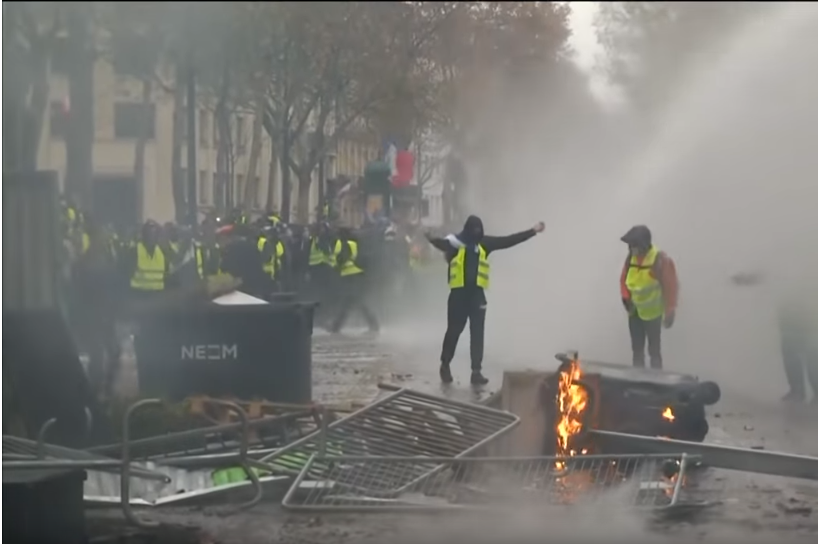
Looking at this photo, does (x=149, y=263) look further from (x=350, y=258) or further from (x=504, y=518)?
(x=504, y=518)

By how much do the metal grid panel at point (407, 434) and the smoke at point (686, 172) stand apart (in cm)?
31

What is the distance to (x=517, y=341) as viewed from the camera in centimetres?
473

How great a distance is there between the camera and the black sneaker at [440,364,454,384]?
4.71 metres

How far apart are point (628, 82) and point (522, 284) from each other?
0.72 m

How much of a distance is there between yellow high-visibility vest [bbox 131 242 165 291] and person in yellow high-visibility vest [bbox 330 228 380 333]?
546 millimetres

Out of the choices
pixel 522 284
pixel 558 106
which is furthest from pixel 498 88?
pixel 522 284

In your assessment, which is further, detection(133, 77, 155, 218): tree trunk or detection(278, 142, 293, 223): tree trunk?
detection(278, 142, 293, 223): tree trunk

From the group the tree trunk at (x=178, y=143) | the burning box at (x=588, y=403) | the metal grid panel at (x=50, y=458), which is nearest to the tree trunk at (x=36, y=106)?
the tree trunk at (x=178, y=143)

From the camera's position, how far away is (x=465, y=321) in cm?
462

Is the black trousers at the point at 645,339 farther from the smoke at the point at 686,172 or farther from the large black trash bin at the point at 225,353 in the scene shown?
the large black trash bin at the point at 225,353

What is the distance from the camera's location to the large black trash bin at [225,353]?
15.8 feet

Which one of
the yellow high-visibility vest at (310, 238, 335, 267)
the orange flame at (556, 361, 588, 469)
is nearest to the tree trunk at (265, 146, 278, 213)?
the yellow high-visibility vest at (310, 238, 335, 267)

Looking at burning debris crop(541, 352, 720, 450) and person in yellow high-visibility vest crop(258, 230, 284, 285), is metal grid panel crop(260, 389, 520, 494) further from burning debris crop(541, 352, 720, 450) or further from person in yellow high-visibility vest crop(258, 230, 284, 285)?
person in yellow high-visibility vest crop(258, 230, 284, 285)

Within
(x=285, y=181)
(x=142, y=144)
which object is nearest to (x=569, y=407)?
(x=285, y=181)
